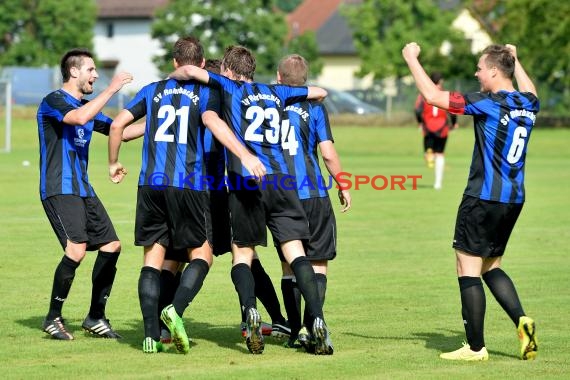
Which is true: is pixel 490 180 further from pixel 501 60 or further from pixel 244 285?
pixel 244 285

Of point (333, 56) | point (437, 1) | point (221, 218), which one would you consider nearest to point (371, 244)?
point (221, 218)

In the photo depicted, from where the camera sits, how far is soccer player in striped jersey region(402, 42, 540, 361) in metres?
8.09

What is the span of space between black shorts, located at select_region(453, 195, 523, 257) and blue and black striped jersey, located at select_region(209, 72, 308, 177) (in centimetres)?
133

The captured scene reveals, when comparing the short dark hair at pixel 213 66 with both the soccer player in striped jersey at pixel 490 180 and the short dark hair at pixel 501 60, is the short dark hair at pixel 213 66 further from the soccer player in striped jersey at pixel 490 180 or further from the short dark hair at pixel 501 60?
the short dark hair at pixel 501 60

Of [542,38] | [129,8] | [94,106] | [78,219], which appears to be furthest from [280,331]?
[129,8]

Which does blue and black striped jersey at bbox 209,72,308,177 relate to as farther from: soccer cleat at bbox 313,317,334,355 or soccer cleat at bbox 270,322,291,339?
soccer cleat at bbox 270,322,291,339

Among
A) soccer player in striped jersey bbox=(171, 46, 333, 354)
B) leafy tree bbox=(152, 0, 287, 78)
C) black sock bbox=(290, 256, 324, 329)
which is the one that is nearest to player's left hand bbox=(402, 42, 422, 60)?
soccer player in striped jersey bbox=(171, 46, 333, 354)

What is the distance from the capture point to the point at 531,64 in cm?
5528

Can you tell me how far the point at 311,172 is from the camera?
8.63m

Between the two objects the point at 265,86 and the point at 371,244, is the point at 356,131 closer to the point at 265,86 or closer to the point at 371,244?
the point at 371,244

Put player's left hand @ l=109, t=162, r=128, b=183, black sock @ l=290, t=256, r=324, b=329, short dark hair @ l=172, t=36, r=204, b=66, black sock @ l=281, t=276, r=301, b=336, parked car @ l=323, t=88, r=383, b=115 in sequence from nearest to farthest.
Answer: black sock @ l=290, t=256, r=324, b=329
short dark hair @ l=172, t=36, r=204, b=66
player's left hand @ l=109, t=162, r=128, b=183
black sock @ l=281, t=276, r=301, b=336
parked car @ l=323, t=88, r=383, b=115

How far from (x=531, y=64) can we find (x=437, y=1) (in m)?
19.6

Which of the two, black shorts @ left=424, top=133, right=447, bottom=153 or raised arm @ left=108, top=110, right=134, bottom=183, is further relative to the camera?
black shorts @ left=424, top=133, right=447, bottom=153

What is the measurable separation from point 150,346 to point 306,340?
1.08m
